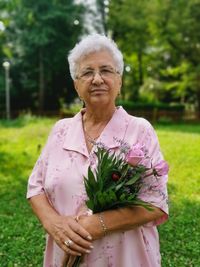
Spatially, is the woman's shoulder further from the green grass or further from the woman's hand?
the green grass

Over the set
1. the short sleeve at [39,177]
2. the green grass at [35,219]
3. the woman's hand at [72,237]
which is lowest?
the green grass at [35,219]

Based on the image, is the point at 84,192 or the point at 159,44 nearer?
the point at 84,192

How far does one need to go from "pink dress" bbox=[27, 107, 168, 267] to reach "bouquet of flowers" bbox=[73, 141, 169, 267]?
8 centimetres

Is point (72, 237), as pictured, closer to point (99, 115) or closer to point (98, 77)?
point (99, 115)

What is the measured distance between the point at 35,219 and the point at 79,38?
24.6 metres

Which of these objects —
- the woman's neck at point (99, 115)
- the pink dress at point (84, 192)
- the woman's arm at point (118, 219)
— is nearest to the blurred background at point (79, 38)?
the woman's neck at point (99, 115)

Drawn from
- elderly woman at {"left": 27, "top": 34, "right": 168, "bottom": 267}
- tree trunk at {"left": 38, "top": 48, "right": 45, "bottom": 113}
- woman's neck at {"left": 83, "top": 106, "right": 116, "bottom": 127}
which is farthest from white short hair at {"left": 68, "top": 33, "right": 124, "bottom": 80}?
tree trunk at {"left": 38, "top": 48, "right": 45, "bottom": 113}

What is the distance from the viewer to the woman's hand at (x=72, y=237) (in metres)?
1.80

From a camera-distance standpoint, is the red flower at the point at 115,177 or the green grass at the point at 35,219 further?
the green grass at the point at 35,219

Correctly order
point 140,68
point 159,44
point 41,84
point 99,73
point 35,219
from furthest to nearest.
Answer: point 140,68 < point 41,84 < point 159,44 < point 35,219 < point 99,73

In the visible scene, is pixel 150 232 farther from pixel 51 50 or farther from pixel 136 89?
pixel 136 89

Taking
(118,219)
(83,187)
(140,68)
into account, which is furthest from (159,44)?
(118,219)

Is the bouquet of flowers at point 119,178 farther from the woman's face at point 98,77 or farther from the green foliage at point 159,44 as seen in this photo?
the green foliage at point 159,44

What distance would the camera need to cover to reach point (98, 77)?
203 cm
